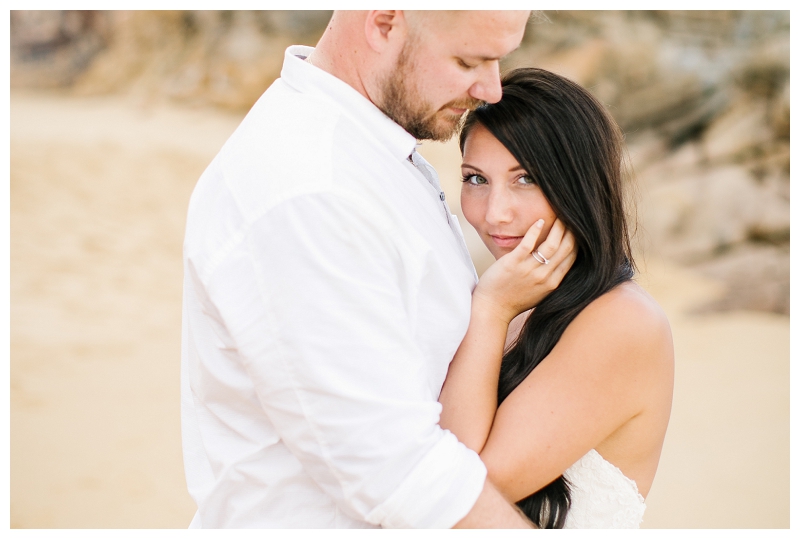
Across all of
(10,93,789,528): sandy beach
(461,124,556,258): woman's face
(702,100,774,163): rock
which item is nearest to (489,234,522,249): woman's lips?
(461,124,556,258): woman's face

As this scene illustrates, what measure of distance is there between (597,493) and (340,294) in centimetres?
108

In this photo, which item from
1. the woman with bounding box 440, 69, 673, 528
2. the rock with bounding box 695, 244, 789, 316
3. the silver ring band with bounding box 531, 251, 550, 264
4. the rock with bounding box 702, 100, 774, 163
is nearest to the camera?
the woman with bounding box 440, 69, 673, 528

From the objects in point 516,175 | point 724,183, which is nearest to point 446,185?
point 724,183

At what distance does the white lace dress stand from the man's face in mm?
999

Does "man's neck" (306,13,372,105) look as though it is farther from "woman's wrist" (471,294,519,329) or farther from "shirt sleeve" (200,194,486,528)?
"woman's wrist" (471,294,519,329)

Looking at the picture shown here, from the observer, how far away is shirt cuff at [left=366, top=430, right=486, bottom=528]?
55.9 inches

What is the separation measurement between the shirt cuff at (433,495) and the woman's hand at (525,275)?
500 mm

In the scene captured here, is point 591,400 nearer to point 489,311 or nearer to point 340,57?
point 489,311

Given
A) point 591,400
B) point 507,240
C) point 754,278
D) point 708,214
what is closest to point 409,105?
point 507,240

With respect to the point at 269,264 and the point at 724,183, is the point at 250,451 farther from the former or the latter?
→ the point at 724,183

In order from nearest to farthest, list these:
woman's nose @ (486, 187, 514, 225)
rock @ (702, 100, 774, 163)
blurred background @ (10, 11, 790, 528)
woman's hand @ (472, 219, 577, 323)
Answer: woman's hand @ (472, 219, 577, 323) < woman's nose @ (486, 187, 514, 225) < blurred background @ (10, 11, 790, 528) < rock @ (702, 100, 774, 163)

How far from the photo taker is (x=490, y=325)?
1.84 meters

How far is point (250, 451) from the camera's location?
5.30ft

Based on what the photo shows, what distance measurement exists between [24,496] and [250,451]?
18.3 ft
